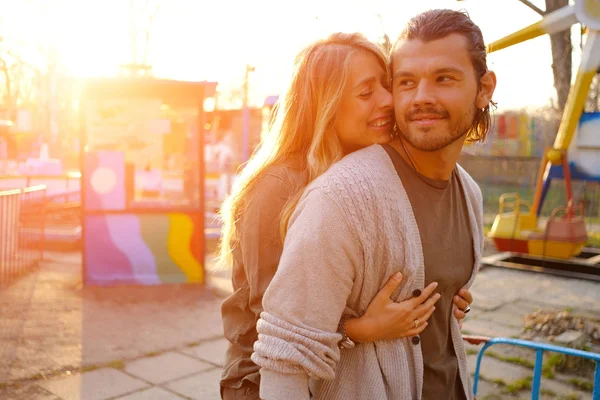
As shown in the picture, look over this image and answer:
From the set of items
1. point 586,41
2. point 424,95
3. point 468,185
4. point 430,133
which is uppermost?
point 586,41

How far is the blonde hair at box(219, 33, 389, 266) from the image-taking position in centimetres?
194

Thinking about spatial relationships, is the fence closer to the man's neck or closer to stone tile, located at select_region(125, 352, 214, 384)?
stone tile, located at select_region(125, 352, 214, 384)

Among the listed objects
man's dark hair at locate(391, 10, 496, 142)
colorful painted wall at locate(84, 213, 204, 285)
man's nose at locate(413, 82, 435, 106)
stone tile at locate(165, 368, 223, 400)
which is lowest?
stone tile at locate(165, 368, 223, 400)

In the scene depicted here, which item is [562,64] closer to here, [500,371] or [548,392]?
[500,371]

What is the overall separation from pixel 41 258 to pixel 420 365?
8.04 metres

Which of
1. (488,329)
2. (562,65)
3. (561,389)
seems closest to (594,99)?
(562,65)

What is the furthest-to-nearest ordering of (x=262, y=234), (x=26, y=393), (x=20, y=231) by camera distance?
(x=20, y=231)
(x=26, y=393)
(x=262, y=234)

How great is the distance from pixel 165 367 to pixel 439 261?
3415 mm

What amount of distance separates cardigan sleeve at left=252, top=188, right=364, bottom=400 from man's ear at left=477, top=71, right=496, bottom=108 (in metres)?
0.69

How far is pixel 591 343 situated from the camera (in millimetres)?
4973

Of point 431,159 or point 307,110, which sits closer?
point 431,159

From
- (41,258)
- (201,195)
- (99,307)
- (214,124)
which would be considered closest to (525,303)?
(201,195)

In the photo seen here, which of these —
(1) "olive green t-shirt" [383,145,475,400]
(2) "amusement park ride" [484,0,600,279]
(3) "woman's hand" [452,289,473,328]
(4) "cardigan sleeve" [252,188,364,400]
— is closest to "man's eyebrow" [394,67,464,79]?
(1) "olive green t-shirt" [383,145,475,400]

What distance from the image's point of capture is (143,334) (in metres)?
5.32
